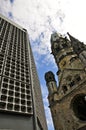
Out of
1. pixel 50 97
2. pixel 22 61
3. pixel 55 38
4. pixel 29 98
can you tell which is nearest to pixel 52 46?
pixel 55 38

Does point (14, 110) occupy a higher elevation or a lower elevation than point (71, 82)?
lower

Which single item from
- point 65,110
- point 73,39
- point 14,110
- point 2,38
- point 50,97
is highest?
point 73,39

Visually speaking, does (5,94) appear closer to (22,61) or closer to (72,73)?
(22,61)

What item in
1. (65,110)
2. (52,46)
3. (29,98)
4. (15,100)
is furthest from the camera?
(52,46)

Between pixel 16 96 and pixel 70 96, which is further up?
pixel 70 96

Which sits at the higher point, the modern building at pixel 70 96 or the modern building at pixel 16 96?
the modern building at pixel 70 96

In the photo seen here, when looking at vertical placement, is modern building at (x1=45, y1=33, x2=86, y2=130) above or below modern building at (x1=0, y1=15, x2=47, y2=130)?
above

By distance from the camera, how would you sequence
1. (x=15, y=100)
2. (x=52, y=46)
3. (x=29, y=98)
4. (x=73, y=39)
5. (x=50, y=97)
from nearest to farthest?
(x=15, y=100) → (x=29, y=98) → (x=50, y=97) → (x=73, y=39) → (x=52, y=46)

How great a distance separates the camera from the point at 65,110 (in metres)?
19.6

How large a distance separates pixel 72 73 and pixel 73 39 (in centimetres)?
706

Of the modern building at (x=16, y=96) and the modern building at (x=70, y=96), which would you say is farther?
the modern building at (x=70, y=96)

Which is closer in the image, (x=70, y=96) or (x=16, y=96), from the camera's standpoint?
(x=16, y=96)

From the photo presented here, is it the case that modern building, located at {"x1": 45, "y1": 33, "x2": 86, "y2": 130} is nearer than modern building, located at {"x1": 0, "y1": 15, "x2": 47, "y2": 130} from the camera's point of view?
No

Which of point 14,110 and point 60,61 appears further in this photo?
point 60,61
